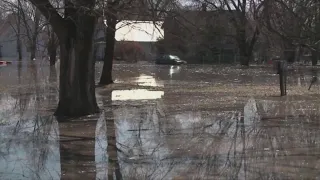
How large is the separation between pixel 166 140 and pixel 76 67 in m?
4.13

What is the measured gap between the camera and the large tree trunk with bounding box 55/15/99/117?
12.9 meters

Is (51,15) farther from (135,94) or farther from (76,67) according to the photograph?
(135,94)

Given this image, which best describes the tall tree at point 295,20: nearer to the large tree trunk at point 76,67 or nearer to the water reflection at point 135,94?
the large tree trunk at point 76,67

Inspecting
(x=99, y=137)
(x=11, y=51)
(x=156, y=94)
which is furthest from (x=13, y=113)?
(x=11, y=51)

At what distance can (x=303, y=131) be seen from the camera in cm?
1078

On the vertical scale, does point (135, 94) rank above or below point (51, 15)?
below

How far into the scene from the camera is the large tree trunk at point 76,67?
1289 cm

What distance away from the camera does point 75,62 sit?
512 inches

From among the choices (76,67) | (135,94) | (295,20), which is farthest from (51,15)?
(135,94)

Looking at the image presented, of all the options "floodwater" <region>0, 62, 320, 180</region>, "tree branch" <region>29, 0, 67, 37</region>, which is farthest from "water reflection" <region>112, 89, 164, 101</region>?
"tree branch" <region>29, 0, 67, 37</region>

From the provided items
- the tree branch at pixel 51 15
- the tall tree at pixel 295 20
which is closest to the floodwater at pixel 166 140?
the tall tree at pixel 295 20

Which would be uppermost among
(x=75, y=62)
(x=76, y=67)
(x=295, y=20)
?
(x=295, y=20)

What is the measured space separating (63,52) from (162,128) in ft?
11.5

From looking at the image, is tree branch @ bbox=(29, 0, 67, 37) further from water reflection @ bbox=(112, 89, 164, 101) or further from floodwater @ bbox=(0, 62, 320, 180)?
water reflection @ bbox=(112, 89, 164, 101)
